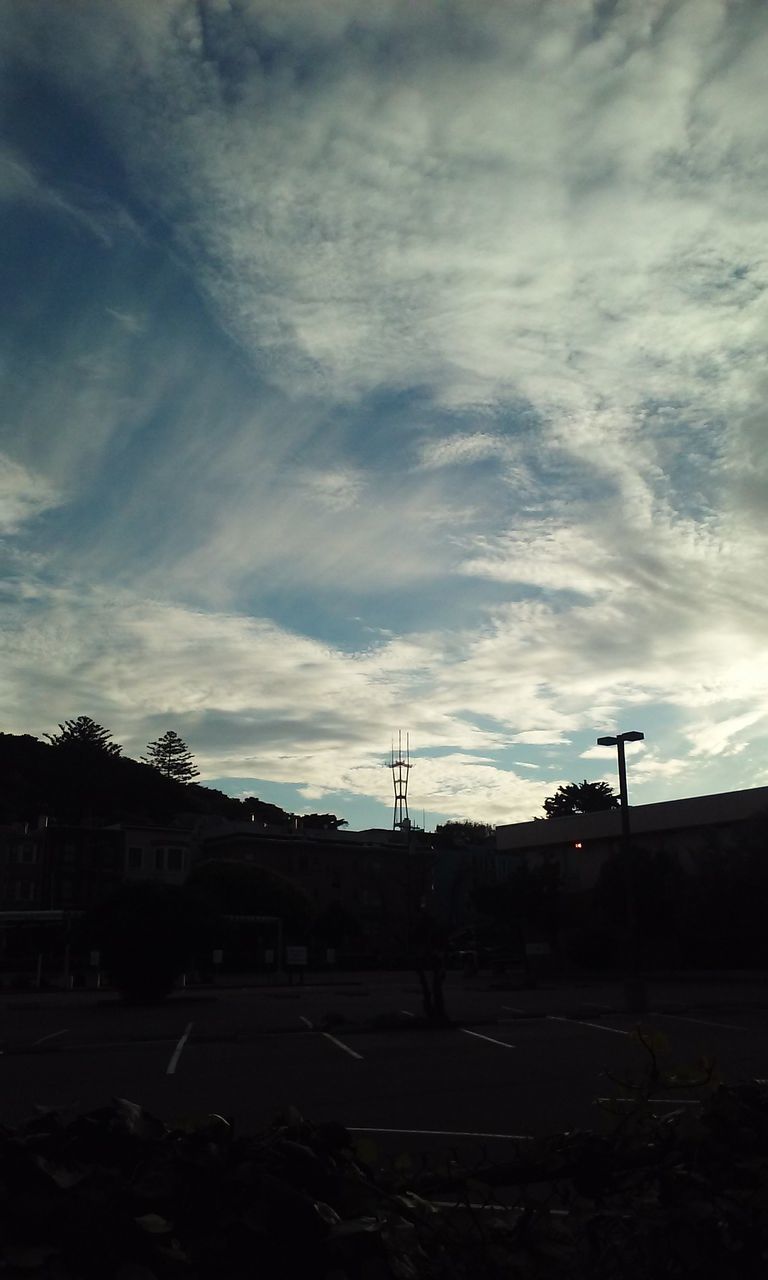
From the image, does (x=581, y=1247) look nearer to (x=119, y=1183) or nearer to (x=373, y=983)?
(x=119, y=1183)

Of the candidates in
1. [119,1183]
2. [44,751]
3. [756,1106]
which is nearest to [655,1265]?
[756,1106]

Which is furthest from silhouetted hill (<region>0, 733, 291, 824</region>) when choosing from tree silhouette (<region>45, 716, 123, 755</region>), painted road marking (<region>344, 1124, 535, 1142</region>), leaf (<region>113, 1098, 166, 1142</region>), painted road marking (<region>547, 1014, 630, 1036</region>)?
leaf (<region>113, 1098, 166, 1142</region>)

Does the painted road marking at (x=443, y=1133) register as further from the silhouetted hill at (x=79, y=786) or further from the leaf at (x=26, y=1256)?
the silhouetted hill at (x=79, y=786)

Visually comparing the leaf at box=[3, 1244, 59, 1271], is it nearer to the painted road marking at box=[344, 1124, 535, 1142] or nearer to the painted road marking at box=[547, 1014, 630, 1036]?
the painted road marking at box=[344, 1124, 535, 1142]

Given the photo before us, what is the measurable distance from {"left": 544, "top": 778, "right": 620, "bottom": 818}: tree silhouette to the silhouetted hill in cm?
3763

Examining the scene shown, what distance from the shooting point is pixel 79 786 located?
9806cm

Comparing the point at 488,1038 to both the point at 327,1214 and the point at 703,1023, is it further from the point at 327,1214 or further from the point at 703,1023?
the point at 327,1214

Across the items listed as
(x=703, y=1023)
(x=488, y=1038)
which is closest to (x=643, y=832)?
(x=703, y=1023)

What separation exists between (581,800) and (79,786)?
50.3 m

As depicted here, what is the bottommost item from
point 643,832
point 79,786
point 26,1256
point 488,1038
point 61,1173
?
point 488,1038

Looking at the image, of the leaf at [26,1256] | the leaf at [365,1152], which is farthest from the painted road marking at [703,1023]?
the leaf at [26,1256]

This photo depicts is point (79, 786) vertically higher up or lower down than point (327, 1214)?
higher up

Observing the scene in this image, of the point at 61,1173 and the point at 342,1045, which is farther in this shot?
the point at 342,1045

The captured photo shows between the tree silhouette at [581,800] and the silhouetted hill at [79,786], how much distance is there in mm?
37634
